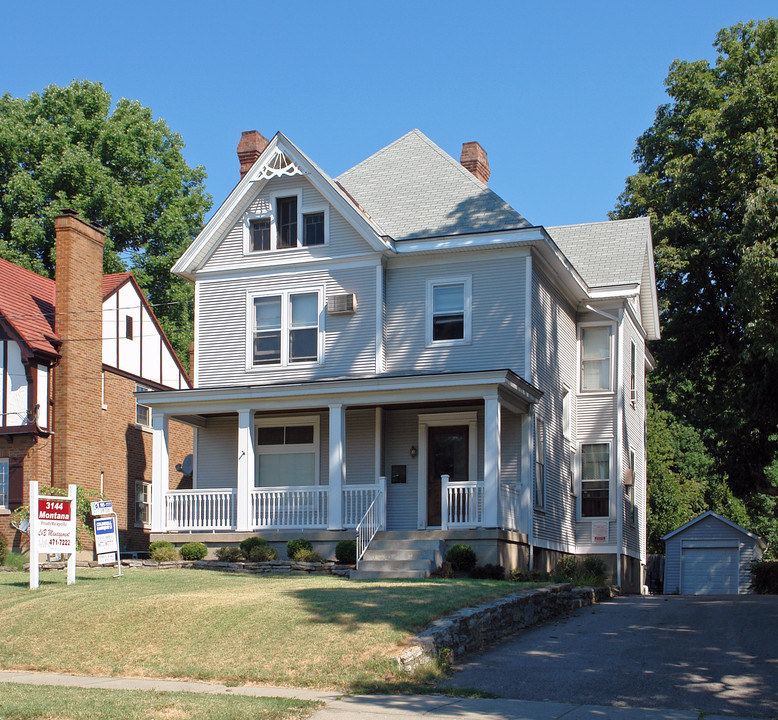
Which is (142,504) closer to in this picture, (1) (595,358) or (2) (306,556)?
(2) (306,556)

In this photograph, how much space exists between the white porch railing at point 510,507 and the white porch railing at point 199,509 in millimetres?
5977

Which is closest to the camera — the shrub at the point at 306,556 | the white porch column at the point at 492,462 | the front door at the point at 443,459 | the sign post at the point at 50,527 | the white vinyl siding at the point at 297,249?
the sign post at the point at 50,527

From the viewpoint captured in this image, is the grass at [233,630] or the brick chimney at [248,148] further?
the brick chimney at [248,148]

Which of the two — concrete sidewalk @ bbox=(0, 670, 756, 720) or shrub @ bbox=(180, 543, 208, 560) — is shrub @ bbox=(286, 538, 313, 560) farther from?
concrete sidewalk @ bbox=(0, 670, 756, 720)

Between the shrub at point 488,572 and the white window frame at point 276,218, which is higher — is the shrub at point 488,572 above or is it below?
below

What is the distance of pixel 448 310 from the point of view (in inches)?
892

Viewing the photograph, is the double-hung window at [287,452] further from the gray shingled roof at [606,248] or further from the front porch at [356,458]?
the gray shingled roof at [606,248]

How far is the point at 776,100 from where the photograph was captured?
90.5 ft

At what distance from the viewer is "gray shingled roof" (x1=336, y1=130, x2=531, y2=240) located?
2294cm

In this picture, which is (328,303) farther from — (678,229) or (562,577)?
(678,229)

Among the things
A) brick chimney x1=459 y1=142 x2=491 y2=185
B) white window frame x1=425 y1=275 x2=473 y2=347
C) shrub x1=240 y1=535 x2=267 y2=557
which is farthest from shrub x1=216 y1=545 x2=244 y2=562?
brick chimney x1=459 y1=142 x2=491 y2=185

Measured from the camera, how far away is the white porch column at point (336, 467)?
21.0 meters

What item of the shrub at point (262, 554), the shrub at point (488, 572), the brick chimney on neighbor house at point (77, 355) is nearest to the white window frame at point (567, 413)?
the shrub at point (488, 572)

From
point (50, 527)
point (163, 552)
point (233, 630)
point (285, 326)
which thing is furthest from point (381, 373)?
point (233, 630)
